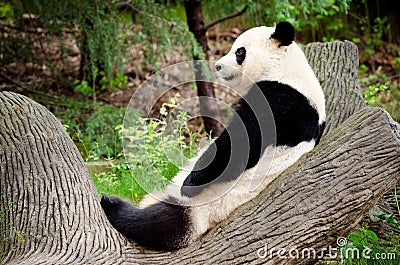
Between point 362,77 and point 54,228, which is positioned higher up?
point 54,228

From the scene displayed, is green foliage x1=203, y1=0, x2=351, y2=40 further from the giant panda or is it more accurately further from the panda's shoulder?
the panda's shoulder

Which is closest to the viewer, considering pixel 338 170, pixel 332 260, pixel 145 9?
pixel 338 170

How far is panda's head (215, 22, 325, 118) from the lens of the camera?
3629 mm

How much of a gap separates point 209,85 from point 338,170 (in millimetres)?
5101

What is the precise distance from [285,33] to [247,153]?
811mm

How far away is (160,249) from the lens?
340 cm

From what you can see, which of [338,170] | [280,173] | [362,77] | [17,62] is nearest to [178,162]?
[280,173]

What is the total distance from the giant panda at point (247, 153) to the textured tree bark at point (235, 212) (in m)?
0.09

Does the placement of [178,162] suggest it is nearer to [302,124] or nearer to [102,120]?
[302,124]

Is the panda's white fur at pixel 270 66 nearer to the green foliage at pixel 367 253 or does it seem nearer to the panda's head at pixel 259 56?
the panda's head at pixel 259 56

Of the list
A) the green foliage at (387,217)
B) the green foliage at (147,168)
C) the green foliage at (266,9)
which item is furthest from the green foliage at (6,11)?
the green foliage at (387,217)

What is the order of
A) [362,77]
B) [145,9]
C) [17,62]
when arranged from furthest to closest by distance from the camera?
[362,77] < [17,62] < [145,9]

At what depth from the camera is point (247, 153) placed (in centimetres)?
343

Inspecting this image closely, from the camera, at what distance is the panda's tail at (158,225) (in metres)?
3.39
